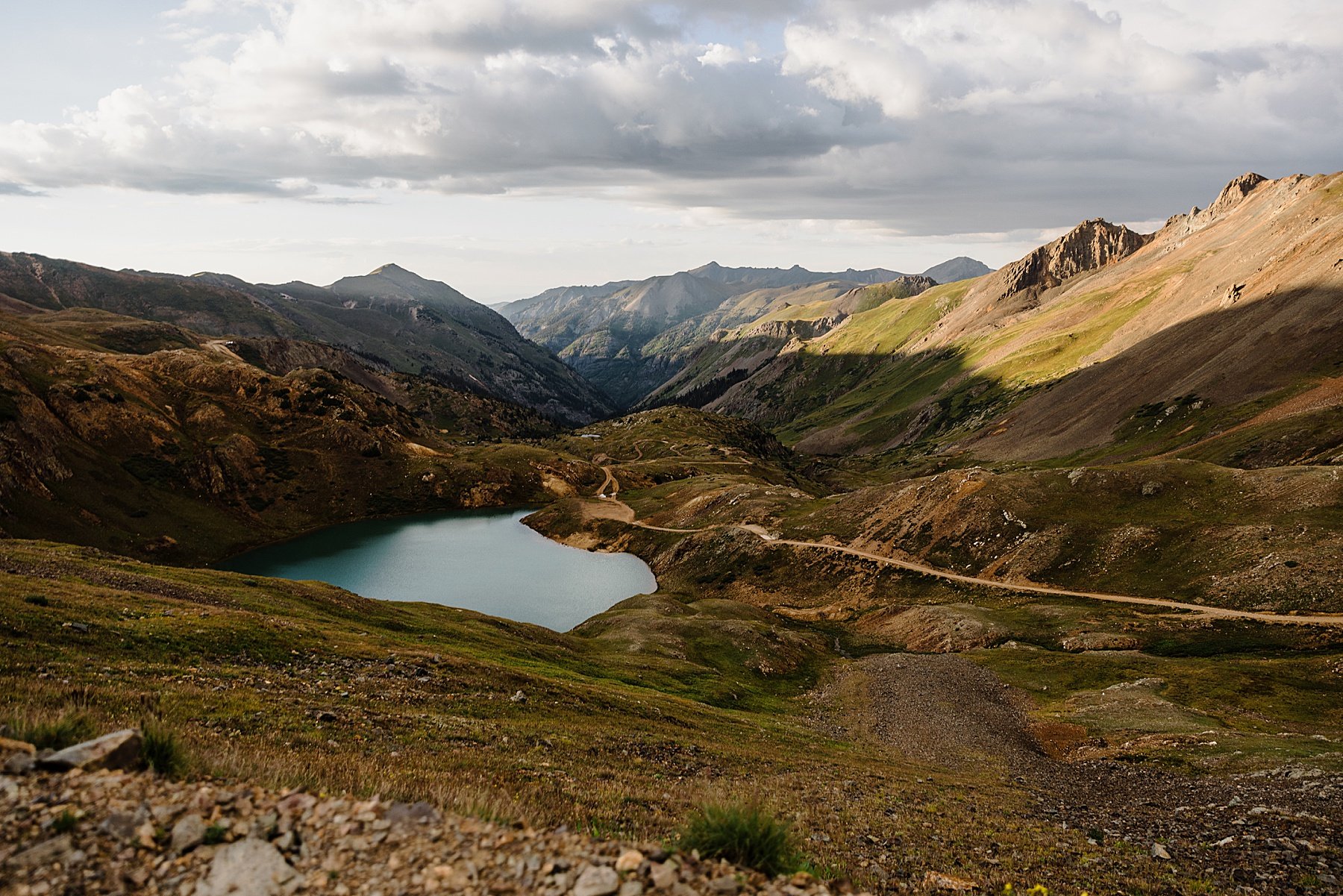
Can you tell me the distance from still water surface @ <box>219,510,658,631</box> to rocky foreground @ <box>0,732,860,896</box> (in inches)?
3611

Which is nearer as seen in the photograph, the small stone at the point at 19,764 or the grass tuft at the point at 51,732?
the small stone at the point at 19,764

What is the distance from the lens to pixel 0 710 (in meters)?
13.2

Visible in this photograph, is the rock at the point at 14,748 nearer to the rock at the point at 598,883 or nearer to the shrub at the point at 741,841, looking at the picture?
the rock at the point at 598,883

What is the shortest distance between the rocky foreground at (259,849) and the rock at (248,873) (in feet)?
0.06

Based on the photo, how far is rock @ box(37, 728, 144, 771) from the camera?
10.3m

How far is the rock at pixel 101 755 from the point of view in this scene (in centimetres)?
1034

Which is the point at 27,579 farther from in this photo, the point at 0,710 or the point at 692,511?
the point at 692,511

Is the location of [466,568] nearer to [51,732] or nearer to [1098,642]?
[1098,642]

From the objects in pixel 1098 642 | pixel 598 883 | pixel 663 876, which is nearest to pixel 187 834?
pixel 598 883

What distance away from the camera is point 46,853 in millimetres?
8844

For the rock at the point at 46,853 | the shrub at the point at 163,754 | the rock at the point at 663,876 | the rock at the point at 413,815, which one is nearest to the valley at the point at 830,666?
the rock at the point at 46,853

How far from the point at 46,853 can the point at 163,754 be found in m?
2.77

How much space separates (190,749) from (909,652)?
76404mm

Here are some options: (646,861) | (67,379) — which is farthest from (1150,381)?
(67,379)
